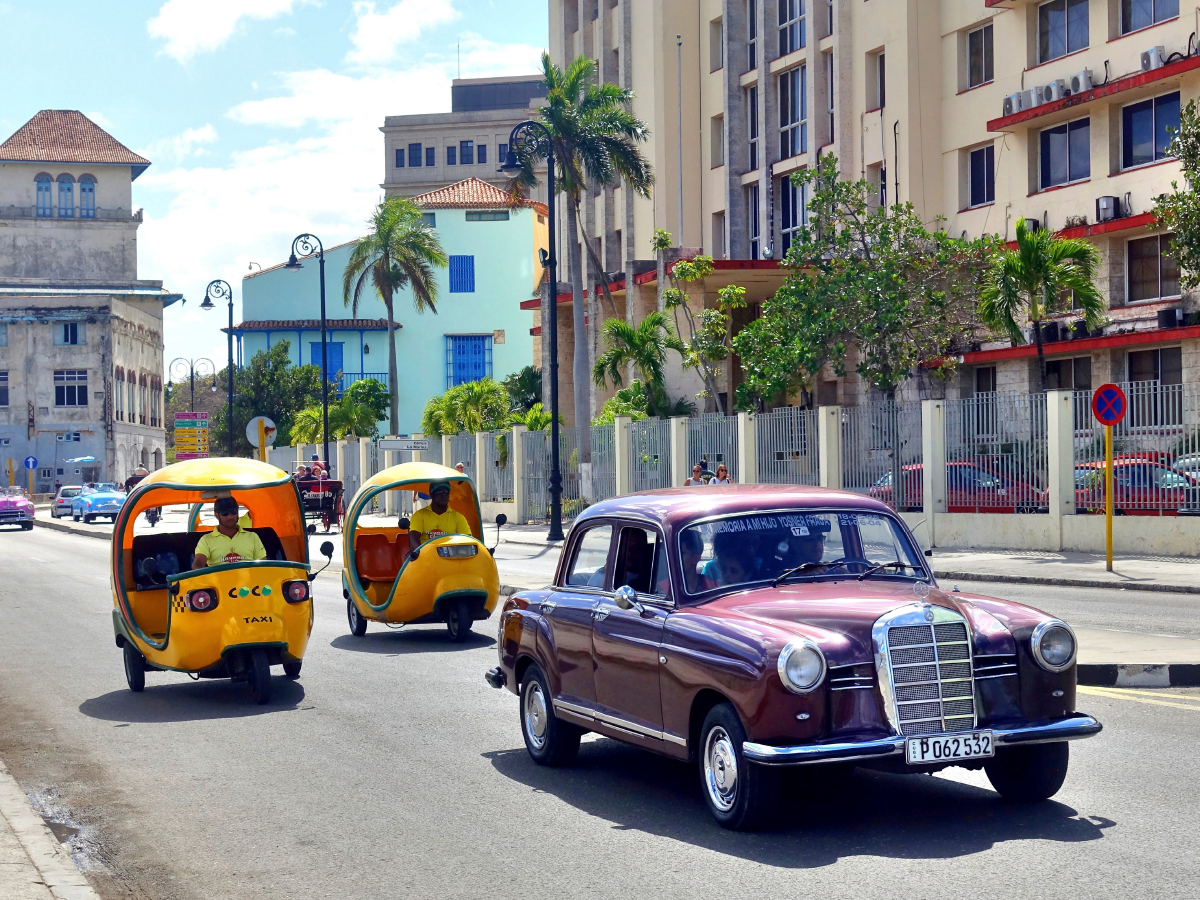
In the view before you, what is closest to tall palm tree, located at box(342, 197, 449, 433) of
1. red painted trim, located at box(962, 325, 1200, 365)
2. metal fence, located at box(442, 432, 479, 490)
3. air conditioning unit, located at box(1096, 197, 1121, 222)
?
metal fence, located at box(442, 432, 479, 490)

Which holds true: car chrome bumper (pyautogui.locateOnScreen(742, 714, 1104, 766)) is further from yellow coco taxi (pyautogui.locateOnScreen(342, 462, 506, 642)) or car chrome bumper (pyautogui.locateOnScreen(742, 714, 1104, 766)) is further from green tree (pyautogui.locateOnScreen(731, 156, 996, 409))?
green tree (pyautogui.locateOnScreen(731, 156, 996, 409))

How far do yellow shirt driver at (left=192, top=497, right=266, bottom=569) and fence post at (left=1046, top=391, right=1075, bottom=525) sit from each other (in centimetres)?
1754

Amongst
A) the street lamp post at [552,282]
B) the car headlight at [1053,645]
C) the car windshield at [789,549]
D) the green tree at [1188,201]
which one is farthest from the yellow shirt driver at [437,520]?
the green tree at [1188,201]

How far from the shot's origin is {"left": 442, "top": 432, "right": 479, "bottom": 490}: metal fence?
48875 mm

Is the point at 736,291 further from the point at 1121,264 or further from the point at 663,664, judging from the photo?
the point at 663,664

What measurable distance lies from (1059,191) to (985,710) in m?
33.9

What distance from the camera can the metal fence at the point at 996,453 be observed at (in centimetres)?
2639

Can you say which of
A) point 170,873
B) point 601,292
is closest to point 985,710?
point 170,873

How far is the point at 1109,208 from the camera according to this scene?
35750mm

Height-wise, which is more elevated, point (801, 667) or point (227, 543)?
point (227, 543)

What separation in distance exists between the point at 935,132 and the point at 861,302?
9.98m

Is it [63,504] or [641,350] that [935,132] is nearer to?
[641,350]

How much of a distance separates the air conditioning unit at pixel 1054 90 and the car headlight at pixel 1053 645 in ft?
108

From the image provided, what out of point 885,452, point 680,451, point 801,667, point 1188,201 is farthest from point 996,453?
point 801,667
